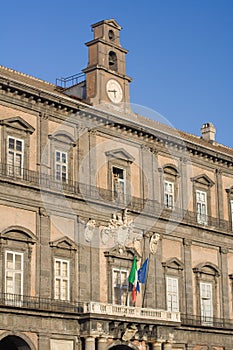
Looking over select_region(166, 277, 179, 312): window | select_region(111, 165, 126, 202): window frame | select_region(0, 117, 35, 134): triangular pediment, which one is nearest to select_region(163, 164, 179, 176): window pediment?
select_region(111, 165, 126, 202): window frame

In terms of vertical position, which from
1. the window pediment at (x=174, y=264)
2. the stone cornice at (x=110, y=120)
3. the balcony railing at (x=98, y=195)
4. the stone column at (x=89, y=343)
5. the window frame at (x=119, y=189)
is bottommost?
the stone column at (x=89, y=343)

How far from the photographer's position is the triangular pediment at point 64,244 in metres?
38.6

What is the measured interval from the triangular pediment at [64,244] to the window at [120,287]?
124 inches

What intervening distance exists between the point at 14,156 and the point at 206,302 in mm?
15328

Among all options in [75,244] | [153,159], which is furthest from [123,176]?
[75,244]

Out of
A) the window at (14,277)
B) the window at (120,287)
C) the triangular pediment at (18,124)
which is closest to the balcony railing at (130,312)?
the window at (120,287)

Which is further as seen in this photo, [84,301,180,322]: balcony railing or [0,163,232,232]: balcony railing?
Result: [84,301,180,322]: balcony railing

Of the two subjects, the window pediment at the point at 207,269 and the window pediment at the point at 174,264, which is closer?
the window pediment at the point at 174,264

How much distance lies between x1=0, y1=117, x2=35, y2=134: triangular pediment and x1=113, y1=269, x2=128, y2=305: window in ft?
27.7

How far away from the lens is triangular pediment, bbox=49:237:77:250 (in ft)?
127

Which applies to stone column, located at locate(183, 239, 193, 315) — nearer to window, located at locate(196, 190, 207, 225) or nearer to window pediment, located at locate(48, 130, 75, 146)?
window, located at locate(196, 190, 207, 225)

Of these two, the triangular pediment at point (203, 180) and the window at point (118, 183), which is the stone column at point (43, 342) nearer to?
the window at point (118, 183)

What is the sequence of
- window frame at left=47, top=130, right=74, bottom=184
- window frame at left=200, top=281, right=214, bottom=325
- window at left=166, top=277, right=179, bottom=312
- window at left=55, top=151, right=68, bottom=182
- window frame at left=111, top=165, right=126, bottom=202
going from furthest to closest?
window frame at left=200, top=281, right=214, bottom=325 < window at left=166, top=277, right=179, bottom=312 < window frame at left=111, top=165, right=126, bottom=202 < window at left=55, top=151, right=68, bottom=182 < window frame at left=47, top=130, right=74, bottom=184

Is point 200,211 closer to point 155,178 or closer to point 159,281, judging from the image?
point 155,178
